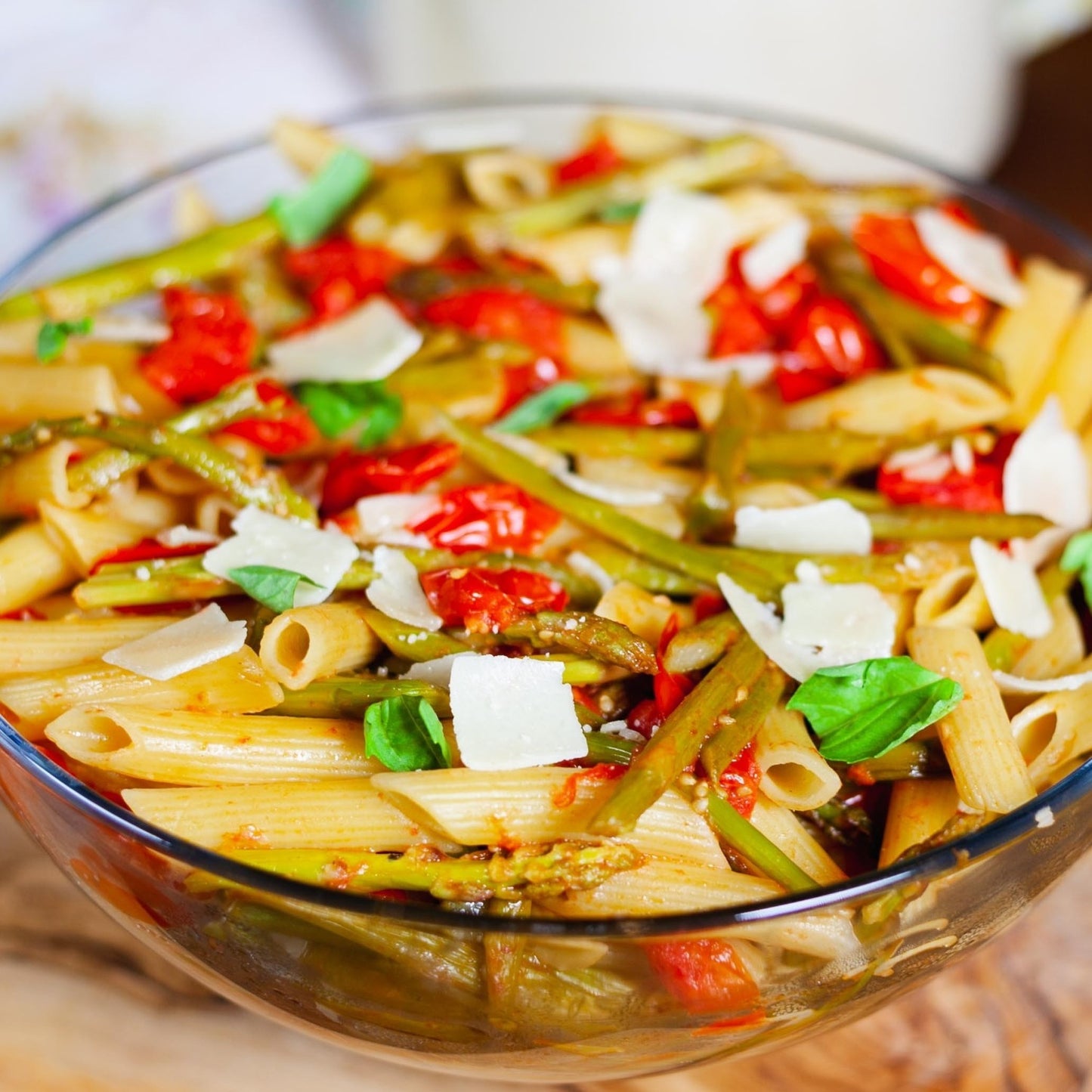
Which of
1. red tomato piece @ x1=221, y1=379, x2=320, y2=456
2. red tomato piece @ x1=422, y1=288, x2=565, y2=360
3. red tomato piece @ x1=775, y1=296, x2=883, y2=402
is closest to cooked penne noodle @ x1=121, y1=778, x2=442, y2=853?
red tomato piece @ x1=221, y1=379, x2=320, y2=456

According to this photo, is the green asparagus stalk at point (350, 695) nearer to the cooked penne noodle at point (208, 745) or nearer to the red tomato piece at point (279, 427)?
the cooked penne noodle at point (208, 745)

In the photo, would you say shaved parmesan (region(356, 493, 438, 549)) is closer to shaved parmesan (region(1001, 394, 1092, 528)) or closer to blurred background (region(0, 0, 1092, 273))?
shaved parmesan (region(1001, 394, 1092, 528))

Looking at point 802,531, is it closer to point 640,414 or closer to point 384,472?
point 640,414

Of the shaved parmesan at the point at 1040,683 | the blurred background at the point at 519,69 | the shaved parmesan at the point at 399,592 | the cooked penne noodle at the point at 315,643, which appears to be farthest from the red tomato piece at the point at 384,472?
the blurred background at the point at 519,69

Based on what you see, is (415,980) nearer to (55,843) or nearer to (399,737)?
(399,737)

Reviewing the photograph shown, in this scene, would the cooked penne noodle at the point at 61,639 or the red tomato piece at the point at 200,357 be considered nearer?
the cooked penne noodle at the point at 61,639

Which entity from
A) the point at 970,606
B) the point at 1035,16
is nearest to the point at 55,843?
the point at 970,606

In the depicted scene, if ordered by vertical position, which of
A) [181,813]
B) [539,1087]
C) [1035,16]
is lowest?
[539,1087]
